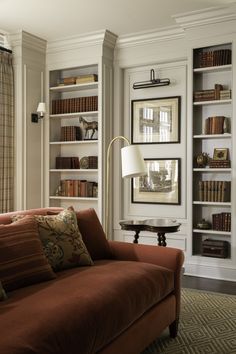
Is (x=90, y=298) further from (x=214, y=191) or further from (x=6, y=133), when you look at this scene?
(x=6, y=133)

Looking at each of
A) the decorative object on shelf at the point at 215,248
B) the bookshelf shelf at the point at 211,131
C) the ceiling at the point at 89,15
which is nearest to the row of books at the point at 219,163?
the bookshelf shelf at the point at 211,131

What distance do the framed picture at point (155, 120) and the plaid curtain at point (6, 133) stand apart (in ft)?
5.02

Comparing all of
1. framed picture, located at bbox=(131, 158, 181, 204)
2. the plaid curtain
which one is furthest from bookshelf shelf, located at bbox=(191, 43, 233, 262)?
the plaid curtain

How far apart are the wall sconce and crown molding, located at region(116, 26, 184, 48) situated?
48.1 inches

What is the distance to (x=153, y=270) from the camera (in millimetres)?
2648

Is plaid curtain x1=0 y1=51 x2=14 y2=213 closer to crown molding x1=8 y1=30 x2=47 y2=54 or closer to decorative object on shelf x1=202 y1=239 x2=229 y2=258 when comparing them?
crown molding x1=8 y1=30 x2=47 y2=54

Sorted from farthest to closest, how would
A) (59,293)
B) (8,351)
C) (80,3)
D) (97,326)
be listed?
(80,3), (59,293), (97,326), (8,351)

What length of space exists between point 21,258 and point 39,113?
334 cm

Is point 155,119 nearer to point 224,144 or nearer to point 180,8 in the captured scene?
point 224,144

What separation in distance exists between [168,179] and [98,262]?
2.20 metres

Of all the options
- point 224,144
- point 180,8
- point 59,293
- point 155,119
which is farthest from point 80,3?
point 59,293

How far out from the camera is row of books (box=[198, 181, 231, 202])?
4.39 m

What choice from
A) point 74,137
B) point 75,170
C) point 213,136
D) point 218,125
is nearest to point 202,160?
point 213,136

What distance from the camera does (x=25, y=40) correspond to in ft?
16.2
